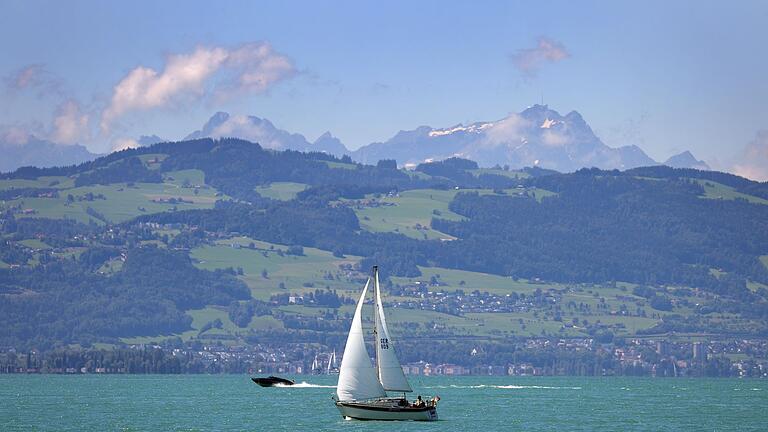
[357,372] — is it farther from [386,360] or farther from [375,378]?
[386,360]

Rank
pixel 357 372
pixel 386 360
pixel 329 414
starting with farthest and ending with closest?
pixel 329 414 < pixel 386 360 < pixel 357 372

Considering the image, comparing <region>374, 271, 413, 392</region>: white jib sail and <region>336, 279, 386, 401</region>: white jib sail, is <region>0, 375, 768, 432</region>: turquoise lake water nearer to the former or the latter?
<region>336, 279, 386, 401</region>: white jib sail

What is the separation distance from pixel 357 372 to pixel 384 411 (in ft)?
13.1

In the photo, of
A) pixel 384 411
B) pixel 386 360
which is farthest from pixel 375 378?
pixel 384 411

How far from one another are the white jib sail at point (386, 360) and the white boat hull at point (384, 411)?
5.10 feet

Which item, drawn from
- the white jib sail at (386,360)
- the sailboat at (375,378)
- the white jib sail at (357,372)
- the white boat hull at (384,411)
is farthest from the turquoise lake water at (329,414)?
the white jib sail at (386,360)

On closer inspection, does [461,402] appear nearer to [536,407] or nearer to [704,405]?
[536,407]

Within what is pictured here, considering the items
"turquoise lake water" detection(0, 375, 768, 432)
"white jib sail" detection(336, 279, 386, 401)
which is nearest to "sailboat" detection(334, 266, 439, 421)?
"white jib sail" detection(336, 279, 386, 401)

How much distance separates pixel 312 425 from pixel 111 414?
26464mm

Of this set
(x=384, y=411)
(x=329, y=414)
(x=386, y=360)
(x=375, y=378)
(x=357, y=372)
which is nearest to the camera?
(x=357, y=372)

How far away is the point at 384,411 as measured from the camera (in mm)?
123062

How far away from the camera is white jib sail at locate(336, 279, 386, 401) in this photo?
12119 centimetres

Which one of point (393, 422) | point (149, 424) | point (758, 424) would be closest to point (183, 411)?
point (149, 424)

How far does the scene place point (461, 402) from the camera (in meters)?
180
